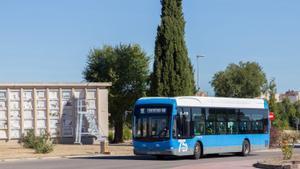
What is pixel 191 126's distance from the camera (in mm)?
31547

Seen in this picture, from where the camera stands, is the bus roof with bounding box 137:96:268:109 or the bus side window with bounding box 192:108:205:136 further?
the bus side window with bounding box 192:108:205:136

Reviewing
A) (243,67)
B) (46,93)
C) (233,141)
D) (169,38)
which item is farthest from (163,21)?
(243,67)

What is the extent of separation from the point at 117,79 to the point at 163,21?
38.0ft

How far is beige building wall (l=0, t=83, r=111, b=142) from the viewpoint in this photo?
151ft

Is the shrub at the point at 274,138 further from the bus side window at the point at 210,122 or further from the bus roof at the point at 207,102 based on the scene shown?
the bus side window at the point at 210,122

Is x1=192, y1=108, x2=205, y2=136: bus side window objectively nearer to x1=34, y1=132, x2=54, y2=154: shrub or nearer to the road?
the road

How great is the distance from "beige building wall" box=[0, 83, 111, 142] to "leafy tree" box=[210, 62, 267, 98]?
40.7 metres

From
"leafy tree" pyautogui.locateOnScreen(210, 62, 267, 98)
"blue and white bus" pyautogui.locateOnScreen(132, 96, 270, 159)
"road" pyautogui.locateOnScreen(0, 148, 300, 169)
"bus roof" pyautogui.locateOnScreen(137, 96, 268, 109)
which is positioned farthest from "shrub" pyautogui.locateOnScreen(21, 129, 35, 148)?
"leafy tree" pyautogui.locateOnScreen(210, 62, 267, 98)

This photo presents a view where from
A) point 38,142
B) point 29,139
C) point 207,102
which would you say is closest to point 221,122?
point 207,102

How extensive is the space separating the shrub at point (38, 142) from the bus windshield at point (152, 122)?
26.2ft

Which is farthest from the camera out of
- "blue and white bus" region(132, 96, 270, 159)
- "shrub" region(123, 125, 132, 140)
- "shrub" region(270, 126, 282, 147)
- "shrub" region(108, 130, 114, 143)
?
"shrub" region(123, 125, 132, 140)

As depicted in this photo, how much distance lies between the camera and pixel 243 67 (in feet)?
289

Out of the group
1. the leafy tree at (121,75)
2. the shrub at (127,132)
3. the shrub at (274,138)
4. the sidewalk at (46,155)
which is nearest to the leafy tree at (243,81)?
the shrub at (127,132)

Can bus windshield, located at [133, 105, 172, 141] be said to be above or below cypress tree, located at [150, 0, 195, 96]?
below
